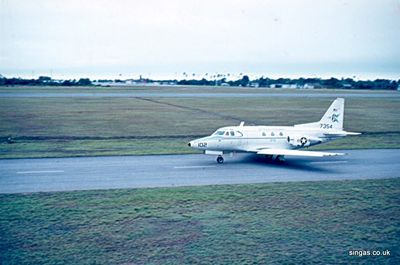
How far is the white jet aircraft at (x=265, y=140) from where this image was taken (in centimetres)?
2802

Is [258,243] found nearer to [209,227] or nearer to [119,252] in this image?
[209,227]

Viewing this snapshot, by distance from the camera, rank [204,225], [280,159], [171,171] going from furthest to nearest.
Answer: [280,159] → [171,171] → [204,225]

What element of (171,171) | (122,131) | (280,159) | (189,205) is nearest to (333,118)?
(280,159)

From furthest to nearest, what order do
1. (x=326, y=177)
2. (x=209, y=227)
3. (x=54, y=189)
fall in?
1. (x=326, y=177)
2. (x=54, y=189)
3. (x=209, y=227)

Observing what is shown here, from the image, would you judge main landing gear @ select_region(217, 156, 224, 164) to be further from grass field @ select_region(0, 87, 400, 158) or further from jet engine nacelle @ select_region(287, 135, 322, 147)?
jet engine nacelle @ select_region(287, 135, 322, 147)

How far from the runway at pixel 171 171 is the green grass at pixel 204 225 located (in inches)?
76.1

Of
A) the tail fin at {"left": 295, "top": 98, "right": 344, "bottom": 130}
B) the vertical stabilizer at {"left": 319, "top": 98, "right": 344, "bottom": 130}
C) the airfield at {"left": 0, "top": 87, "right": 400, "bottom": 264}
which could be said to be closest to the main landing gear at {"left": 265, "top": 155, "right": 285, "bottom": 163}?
the airfield at {"left": 0, "top": 87, "right": 400, "bottom": 264}

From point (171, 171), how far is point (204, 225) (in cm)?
998

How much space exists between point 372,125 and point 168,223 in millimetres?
43090

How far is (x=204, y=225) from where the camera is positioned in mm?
15516

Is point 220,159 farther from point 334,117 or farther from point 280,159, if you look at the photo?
point 334,117

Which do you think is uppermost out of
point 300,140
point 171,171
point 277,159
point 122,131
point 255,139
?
point 255,139

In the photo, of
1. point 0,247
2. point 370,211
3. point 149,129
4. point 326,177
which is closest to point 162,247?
point 0,247

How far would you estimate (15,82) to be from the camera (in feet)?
647
